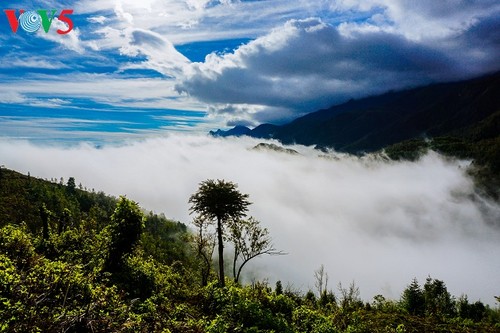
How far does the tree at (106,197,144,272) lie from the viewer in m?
34.8

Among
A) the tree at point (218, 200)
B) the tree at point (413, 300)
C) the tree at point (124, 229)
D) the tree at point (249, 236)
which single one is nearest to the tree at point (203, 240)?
the tree at point (249, 236)

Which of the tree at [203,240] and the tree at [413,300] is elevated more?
the tree at [203,240]

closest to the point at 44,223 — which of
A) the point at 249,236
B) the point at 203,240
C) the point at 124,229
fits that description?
the point at 124,229

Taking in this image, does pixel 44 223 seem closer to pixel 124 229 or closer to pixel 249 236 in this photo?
pixel 124 229

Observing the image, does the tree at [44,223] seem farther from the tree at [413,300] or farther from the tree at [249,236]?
the tree at [413,300]

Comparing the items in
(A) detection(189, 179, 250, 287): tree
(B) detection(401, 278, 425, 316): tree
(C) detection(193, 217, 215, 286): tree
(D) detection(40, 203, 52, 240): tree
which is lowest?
(B) detection(401, 278, 425, 316): tree

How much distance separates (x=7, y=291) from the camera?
15594 mm

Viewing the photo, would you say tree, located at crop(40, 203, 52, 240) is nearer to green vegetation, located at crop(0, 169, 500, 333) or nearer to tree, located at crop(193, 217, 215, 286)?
green vegetation, located at crop(0, 169, 500, 333)

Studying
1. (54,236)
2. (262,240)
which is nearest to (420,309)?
(262,240)

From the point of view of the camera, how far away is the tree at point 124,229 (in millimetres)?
34812

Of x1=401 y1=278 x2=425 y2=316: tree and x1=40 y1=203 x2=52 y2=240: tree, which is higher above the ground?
x1=40 y1=203 x2=52 y2=240: tree

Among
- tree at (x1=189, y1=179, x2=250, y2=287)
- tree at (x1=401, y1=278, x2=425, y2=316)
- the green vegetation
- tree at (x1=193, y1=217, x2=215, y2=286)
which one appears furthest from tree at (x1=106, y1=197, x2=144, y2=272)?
tree at (x1=401, y1=278, x2=425, y2=316)

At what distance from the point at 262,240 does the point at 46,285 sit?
44877mm

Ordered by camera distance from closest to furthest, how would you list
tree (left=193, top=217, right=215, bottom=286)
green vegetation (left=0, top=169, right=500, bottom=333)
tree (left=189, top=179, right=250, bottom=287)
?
green vegetation (left=0, top=169, right=500, bottom=333), tree (left=189, top=179, right=250, bottom=287), tree (left=193, top=217, right=215, bottom=286)
